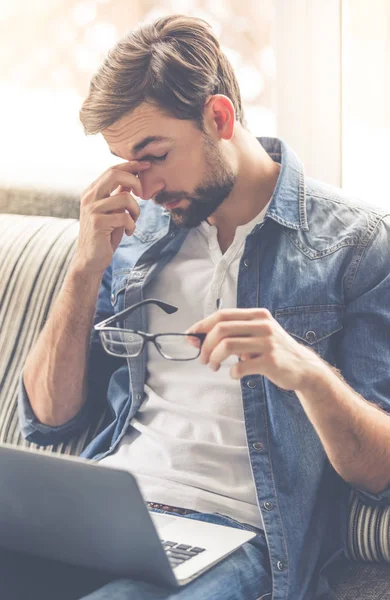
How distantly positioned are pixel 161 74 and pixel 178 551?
76cm

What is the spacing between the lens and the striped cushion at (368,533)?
133 centimetres

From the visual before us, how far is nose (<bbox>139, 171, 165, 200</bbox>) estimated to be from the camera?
150 cm

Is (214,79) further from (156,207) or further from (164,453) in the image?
(164,453)

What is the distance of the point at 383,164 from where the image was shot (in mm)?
1809

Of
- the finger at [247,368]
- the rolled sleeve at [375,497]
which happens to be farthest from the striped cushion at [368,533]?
the finger at [247,368]

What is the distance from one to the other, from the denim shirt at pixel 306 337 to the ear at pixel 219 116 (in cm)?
11

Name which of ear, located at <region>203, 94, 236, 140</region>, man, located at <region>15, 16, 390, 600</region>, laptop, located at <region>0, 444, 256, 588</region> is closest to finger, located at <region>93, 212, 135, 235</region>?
man, located at <region>15, 16, 390, 600</region>

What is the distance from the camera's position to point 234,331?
1.11 metres

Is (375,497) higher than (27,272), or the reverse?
(27,272)

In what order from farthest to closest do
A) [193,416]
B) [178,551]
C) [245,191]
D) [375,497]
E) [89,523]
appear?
[245,191], [193,416], [375,497], [178,551], [89,523]

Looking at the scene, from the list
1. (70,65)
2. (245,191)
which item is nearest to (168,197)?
(245,191)

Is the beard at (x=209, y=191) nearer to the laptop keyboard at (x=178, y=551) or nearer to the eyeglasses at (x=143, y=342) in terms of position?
the eyeglasses at (x=143, y=342)

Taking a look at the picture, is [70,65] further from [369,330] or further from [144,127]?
[369,330]

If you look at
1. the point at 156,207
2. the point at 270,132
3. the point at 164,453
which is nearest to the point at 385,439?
the point at 164,453
